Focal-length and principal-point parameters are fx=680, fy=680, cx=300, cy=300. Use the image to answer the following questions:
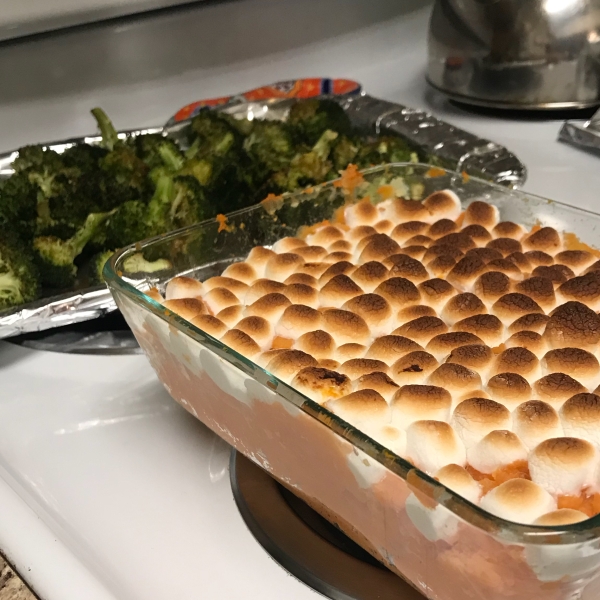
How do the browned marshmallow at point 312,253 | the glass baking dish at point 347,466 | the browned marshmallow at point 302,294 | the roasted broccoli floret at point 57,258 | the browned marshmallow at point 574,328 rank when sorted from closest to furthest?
the glass baking dish at point 347,466
the browned marshmallow at point 574,328
the browned marshmallow at point 302,294
the browned marshmallow at point 312,253
the roasted broccoli floret at point 57,258

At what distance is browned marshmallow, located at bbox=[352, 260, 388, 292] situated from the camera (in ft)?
2.60

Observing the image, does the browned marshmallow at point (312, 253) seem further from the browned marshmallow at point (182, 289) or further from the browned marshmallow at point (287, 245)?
the browned marshmallow at point (182, 289)

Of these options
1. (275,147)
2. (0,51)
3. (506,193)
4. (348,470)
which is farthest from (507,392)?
(0,51)

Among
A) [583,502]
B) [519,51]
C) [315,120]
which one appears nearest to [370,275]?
[583,502]

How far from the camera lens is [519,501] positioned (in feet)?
1.58

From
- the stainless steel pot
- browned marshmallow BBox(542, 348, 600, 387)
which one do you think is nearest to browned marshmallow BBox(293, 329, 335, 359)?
browned marshmallow BBox(542, 348, 600, 387)

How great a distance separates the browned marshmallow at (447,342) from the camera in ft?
2.18

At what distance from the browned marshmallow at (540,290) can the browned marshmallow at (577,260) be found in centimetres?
7

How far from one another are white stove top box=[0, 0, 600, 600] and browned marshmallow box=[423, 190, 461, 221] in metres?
0.40

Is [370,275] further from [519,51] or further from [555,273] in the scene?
[519,51]

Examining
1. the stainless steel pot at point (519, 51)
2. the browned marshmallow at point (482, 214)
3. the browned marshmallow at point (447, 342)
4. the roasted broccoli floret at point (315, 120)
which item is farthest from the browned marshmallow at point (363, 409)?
the stainless steel pot at point (519, 51)

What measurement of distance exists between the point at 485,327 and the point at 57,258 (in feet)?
2.11

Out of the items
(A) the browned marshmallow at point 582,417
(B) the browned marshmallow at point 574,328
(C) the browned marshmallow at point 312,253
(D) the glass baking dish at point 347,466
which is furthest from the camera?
(C) the browned marshmallow at point 312,253

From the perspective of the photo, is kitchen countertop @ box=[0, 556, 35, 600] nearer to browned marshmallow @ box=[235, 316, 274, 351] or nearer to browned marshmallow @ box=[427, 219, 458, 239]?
browned marshmallow @ box=[235, 316, 274, 351]
